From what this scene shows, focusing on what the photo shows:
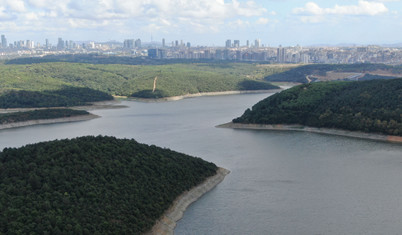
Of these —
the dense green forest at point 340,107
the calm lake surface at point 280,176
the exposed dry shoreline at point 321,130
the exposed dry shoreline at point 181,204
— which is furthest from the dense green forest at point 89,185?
the dense green forest at point 340,107

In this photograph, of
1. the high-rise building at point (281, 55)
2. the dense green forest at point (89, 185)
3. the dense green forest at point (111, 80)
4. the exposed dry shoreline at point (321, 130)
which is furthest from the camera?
the high-rise building at point (281, 55)

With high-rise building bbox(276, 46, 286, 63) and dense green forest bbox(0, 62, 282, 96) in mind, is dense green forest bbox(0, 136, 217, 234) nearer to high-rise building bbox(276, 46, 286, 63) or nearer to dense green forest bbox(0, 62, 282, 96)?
dense green forest bbox(0, 62, 282, 96)

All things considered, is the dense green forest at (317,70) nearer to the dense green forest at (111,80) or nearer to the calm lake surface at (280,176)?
the dense green forest at (111,80)

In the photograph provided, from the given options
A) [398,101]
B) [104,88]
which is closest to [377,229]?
[398,101]

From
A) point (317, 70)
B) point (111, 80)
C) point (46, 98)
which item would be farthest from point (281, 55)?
point (46, 98)

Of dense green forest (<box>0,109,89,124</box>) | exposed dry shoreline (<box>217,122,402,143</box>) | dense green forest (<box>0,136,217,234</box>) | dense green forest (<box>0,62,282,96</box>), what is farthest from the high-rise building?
dense green forest (<box>0,136,217,234</box>)
